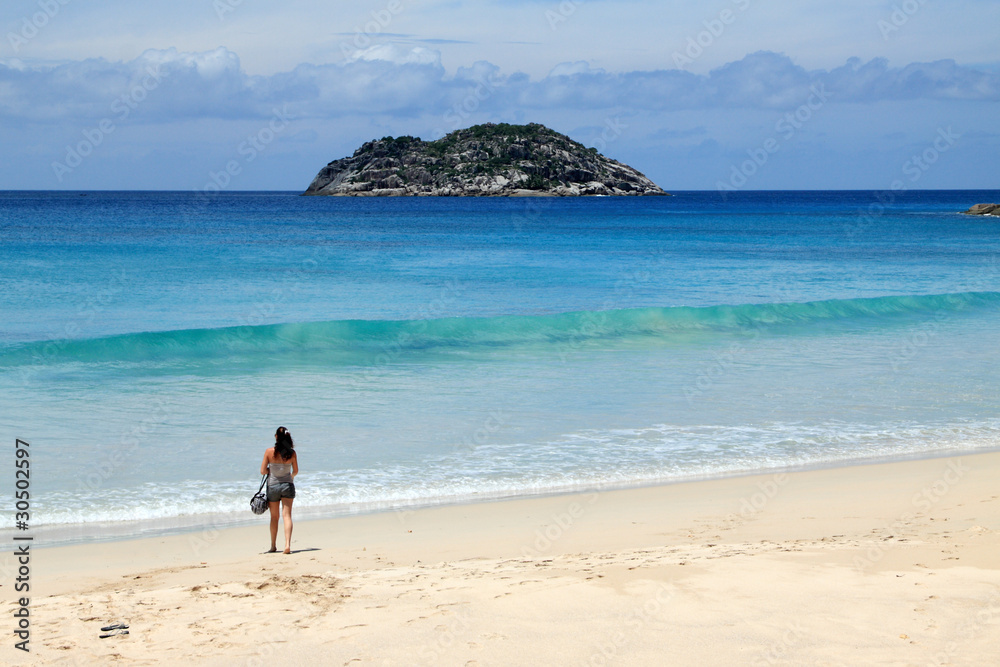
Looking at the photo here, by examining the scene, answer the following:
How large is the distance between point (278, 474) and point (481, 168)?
564 ft

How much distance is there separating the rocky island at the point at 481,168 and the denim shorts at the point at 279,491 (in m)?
165

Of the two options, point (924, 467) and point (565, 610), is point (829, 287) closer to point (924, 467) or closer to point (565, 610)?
point (924, 467)

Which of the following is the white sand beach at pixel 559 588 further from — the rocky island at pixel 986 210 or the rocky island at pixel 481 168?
the rocky island at pixel 481 168

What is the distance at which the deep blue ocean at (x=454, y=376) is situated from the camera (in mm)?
9766

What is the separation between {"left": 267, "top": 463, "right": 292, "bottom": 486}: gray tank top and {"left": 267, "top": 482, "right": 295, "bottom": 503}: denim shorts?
29 millimetres

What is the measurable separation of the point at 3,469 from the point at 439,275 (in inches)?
1015

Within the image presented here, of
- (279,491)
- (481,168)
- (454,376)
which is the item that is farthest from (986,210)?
(481,168)

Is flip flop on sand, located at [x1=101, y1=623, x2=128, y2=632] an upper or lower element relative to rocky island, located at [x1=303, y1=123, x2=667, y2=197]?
lower

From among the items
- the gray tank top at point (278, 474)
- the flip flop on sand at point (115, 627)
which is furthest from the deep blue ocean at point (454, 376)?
the flip flop on sand at point (115, 627)

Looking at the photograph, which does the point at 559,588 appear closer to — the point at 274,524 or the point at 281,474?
the point at 274,524

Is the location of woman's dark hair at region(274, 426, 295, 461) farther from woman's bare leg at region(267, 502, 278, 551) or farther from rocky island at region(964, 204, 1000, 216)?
rocky island at region(964, 204, 1000, 216)

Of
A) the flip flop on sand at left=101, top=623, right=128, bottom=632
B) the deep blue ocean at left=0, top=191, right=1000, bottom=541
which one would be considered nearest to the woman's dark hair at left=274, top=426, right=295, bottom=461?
the deep blue ocean at left=0, top=191, right=1000, bottom=541

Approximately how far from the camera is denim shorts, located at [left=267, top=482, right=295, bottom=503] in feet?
25.6

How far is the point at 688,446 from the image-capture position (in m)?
11.0
